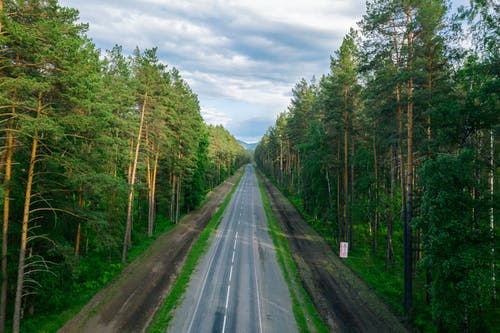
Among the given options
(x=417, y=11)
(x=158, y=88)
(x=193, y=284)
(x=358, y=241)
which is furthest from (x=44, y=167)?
(x=358, y=241)

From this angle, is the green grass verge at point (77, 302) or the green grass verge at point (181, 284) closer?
the green grass verge at point (77, 302)

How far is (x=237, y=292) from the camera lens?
17.8 metres

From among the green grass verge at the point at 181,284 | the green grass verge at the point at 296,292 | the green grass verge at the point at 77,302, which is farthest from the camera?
the green grass verge at the point at 296,292

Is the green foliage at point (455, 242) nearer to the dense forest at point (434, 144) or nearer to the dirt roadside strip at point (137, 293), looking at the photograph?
the dense forest at point (434, 144)

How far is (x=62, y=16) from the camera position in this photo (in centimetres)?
1177

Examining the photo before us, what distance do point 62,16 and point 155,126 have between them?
13.2m

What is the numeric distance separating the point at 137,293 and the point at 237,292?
612 cm

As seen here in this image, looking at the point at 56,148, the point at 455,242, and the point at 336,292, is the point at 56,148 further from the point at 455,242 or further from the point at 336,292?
the point at 336,292

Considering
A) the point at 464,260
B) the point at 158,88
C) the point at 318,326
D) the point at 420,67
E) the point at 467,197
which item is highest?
the point at 158,88

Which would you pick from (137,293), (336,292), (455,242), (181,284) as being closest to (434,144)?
(455,242)

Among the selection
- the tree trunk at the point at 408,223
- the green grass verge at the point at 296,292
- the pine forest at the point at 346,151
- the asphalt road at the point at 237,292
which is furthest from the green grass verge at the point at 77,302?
the tree trunk at the point at 408,223

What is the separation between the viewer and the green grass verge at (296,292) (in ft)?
47.7

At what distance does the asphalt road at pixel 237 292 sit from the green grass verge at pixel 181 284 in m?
0.42

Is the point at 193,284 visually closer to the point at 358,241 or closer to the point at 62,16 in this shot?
the point at 62,16
